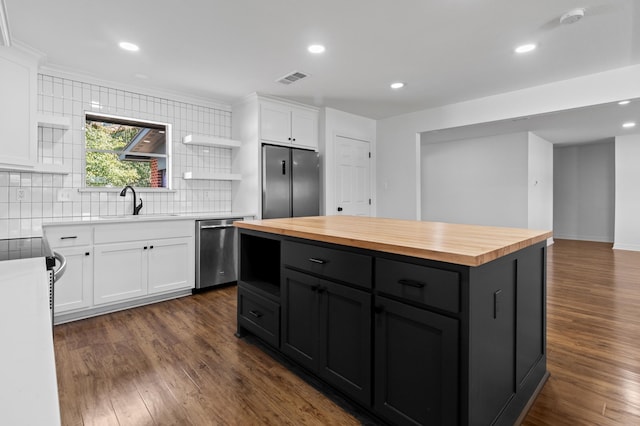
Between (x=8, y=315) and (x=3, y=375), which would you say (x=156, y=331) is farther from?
(x=3, y=375)

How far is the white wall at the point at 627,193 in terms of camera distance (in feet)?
22.1

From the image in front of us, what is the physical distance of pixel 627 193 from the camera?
22.5 ft

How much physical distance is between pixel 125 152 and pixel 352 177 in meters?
3.13

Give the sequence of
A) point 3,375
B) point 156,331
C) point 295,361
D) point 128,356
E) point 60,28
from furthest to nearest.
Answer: point 156,331, point 60,28, point 128,356, point 295,361, point 3,375

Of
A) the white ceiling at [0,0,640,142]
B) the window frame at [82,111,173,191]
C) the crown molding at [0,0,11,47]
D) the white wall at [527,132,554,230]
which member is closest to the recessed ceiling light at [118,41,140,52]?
the white ceiling at [0,0,640,142]

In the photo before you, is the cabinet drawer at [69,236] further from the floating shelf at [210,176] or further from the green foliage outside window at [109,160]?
the floating shelf at [210,176]

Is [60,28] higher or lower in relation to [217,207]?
higher

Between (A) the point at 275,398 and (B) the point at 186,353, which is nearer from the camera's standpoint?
(A) the point at 275,398

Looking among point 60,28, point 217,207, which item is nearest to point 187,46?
point 60,28

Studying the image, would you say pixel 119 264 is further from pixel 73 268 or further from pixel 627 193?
pixel 627 193

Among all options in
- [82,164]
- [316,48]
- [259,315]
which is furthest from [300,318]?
[82,164]

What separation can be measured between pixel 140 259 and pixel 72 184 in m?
1.09

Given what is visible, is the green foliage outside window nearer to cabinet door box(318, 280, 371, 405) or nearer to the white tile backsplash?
the white tile backsplash

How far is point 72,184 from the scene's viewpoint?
139 inches
